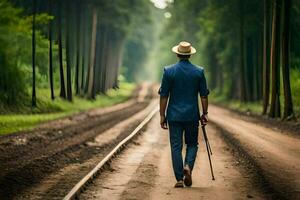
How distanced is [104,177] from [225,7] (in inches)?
1416

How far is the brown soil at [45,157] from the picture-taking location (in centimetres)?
988

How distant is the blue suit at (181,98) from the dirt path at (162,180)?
0.58m

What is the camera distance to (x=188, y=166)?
9727 mm

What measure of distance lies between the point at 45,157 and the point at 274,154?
211 inches

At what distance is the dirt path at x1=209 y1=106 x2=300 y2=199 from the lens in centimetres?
988

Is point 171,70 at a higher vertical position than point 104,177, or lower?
higher

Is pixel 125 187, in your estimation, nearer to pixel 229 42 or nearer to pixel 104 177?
pixel 104 177

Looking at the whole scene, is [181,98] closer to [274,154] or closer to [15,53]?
[274,154]

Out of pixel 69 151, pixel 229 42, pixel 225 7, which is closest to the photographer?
pixel 69 151

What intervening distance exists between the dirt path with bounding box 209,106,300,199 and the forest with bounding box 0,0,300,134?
7790 mm

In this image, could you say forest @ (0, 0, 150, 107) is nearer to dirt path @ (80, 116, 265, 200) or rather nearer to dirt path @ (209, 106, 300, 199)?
dirt path @ (209, 106, 300, 199)

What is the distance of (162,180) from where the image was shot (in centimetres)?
1041

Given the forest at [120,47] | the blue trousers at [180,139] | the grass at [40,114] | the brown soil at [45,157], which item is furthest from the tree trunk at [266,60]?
the blue trousers at [180,139]

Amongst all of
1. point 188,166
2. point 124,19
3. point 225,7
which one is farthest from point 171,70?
point 124,19
